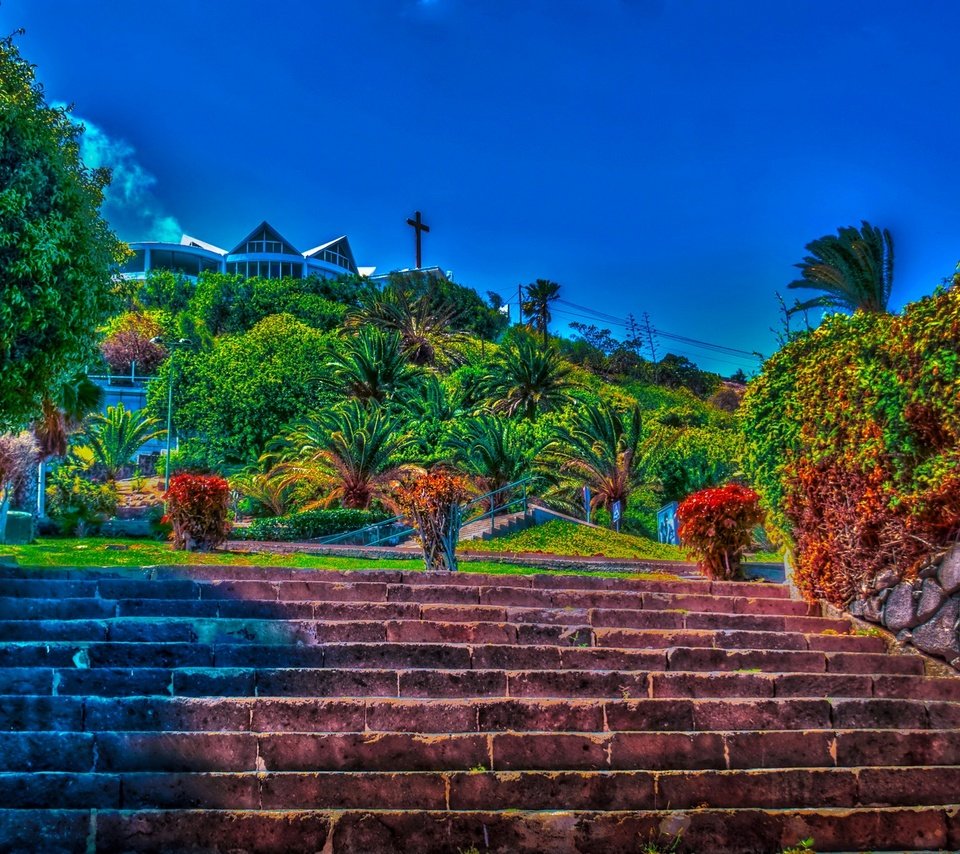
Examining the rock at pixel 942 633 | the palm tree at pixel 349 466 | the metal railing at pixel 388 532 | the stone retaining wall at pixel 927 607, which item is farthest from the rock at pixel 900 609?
the palm tree at pixel 349 466

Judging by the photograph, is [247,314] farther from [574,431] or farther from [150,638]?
[150,638]

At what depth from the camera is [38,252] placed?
22.7 ft

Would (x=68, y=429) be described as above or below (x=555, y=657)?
above

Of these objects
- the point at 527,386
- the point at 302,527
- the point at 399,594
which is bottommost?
the point at 399,594

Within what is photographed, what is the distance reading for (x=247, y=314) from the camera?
155 feet

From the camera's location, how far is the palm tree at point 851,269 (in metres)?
19.6

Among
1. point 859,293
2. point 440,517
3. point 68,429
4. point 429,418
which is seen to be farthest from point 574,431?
point 440,517

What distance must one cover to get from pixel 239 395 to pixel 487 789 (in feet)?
106

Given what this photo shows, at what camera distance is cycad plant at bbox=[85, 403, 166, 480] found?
110ft

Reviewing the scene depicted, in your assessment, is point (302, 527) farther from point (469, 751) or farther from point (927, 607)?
point (469, 751)

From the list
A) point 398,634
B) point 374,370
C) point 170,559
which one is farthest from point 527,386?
point 398,634

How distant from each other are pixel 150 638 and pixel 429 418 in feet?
79.0

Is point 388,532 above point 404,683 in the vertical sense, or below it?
above

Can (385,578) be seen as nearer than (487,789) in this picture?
No
